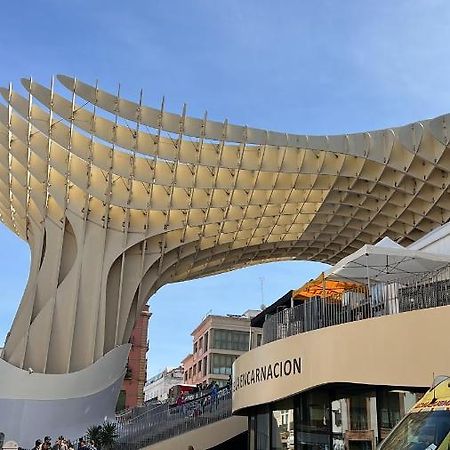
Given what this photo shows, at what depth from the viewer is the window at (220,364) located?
88.1 meters

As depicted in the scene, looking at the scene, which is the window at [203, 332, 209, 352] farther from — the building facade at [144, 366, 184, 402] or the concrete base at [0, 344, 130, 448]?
the concrete base at [0, 344, 130, 448]

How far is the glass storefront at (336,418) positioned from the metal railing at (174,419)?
6.91 meters

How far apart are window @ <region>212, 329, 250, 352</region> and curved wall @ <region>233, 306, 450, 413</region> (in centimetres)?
7205

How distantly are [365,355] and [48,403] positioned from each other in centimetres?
2466

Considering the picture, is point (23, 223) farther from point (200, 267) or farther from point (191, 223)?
point (200, 267)

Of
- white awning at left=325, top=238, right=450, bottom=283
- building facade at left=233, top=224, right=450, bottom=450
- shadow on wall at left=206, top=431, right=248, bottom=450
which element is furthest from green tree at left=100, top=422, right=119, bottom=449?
white awning at left=325, top=238, right=450, bottom=283

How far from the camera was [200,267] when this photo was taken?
5322 centimetres

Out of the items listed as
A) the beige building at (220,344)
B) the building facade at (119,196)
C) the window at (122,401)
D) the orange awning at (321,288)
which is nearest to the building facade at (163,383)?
the beige building at (220,344)

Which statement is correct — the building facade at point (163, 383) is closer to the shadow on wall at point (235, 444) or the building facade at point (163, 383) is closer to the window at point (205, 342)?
the window at point (205, 342)

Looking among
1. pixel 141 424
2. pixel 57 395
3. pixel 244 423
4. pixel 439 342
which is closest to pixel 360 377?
pixel 439 342

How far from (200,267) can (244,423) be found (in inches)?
1056

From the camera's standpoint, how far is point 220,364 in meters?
88.6

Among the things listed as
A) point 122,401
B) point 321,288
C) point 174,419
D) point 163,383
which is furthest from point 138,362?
point 321,288

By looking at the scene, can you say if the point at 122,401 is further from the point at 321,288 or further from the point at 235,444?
the point at 321,288
